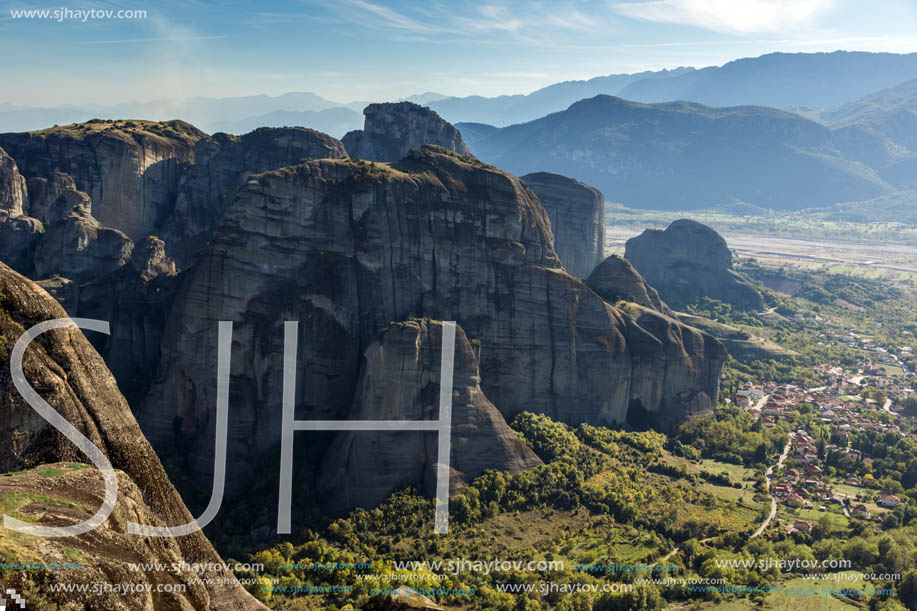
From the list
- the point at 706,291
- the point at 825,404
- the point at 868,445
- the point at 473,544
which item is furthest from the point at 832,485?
the point at 706,291

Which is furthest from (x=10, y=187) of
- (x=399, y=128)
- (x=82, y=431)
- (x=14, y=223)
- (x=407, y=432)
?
(x=82, y=431)

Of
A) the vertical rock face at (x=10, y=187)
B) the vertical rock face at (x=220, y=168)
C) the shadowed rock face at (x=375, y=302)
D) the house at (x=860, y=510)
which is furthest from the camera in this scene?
the vertical rock face at (x=220, y=168)

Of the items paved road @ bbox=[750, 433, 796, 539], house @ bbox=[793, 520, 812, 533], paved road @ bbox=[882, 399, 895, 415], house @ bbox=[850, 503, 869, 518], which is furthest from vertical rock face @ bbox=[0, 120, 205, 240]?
paved road @ bbox=[882, 399, 895, 415]

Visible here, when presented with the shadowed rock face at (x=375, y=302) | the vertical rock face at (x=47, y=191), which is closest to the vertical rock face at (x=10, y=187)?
the vertical rock face at (x=47, y=191)

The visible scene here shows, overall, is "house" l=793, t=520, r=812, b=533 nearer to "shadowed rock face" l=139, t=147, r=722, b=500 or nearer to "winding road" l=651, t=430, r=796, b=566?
"winding road" l=651, t=430, r=796, b=566

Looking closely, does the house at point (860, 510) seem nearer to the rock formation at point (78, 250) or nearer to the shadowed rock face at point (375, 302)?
the shadowed rock face at point (375, 302)

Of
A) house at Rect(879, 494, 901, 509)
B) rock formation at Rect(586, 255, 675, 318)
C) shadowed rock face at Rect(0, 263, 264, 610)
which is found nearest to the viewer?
shadowed rock face at Rect(0, 263, 264, 610)
